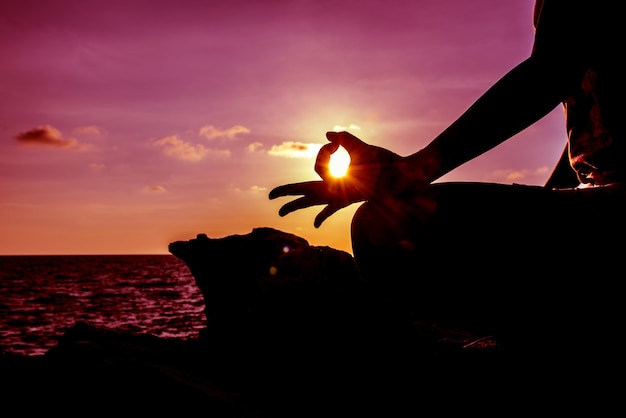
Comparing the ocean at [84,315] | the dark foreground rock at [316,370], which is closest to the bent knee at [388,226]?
the dark foreground rock at [316,370]

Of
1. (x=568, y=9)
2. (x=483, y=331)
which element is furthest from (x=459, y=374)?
(x=568, y=9)

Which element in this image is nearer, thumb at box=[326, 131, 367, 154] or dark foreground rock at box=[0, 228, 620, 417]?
thumb at box=[326, 131, 367, 154]

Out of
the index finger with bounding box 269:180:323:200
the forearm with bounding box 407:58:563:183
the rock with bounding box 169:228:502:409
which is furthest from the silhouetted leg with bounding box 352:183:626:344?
the rock with bounding box 169:228:502:409

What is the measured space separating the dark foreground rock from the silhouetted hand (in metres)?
0.76

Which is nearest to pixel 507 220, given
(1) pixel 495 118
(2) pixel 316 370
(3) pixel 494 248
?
(3) pixel 494 248

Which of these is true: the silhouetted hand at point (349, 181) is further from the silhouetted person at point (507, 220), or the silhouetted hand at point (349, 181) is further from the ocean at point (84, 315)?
the ocean at point (84, 315)

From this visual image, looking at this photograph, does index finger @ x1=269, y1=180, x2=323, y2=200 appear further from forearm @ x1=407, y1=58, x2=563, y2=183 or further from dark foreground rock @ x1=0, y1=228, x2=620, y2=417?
dark foreground rock @ x1=0, y1=228, x2=620, y2=417

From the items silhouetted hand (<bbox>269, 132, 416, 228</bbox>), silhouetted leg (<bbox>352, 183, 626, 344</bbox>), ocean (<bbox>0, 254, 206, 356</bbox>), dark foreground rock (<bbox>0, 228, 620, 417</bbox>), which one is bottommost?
ocean (<bbox>0, 254, 206, 356</bbox>)

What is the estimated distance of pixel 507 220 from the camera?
1.36 meters

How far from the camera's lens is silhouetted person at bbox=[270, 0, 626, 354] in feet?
4.33

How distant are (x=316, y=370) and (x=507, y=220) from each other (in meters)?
3.43

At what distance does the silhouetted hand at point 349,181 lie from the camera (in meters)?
1.40

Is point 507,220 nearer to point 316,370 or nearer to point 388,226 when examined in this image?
point 388,226

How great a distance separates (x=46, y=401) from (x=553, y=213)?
5.12 meters
